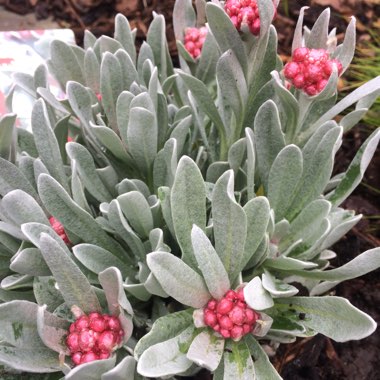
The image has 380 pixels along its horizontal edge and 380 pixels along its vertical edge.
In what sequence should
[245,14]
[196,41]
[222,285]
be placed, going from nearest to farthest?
[222,285] → [245,14] → [196,41]

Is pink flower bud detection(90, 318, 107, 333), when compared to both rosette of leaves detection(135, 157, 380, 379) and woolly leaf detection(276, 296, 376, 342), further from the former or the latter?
woolly leaf detection(276, 296, 376, 342)

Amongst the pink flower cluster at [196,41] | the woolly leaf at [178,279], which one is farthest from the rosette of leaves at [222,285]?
the pink flower cluster at [196,41]

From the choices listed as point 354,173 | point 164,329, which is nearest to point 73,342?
point 164,329

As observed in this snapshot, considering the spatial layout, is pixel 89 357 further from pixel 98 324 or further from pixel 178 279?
pixel 178 279

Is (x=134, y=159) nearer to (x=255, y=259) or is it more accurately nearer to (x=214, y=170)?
(x=214, y=170)

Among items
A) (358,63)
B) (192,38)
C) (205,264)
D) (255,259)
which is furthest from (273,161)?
(358,63)
